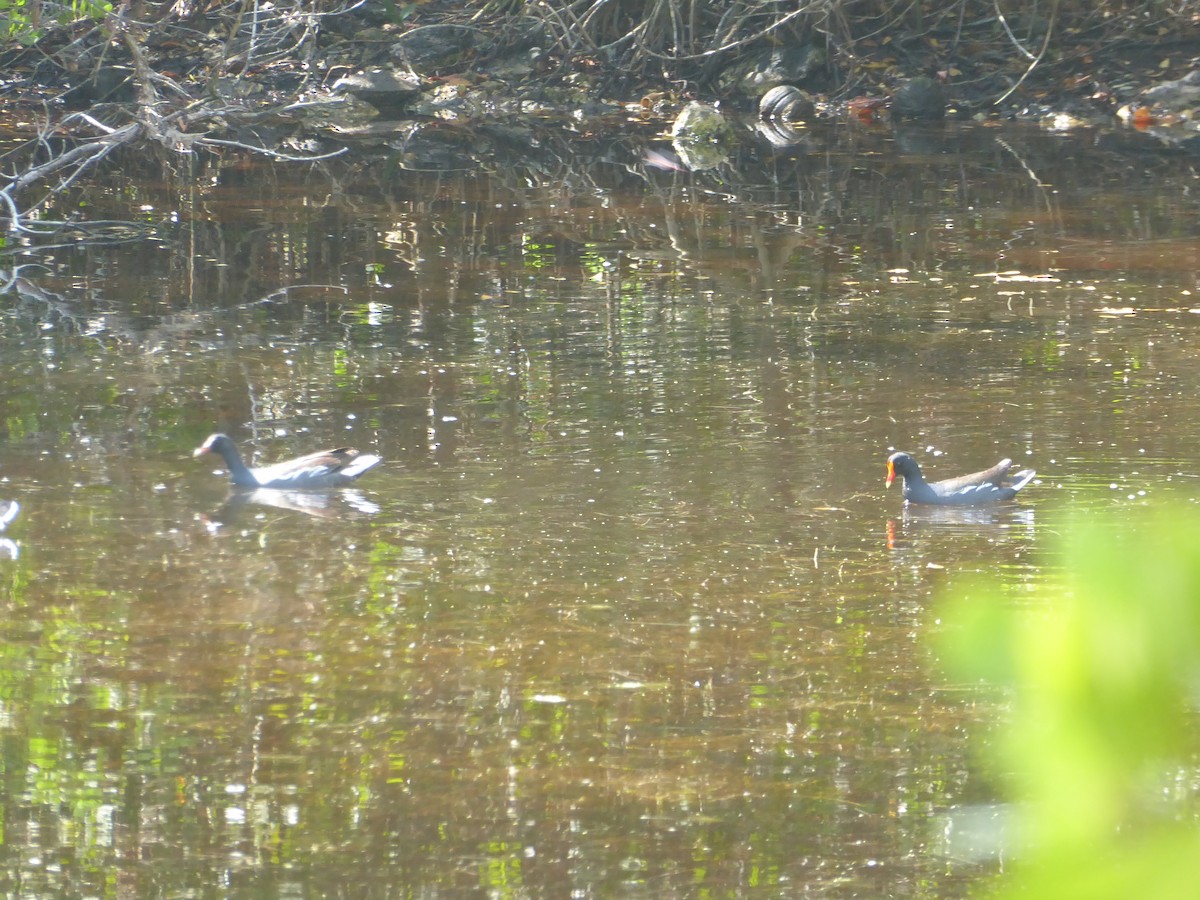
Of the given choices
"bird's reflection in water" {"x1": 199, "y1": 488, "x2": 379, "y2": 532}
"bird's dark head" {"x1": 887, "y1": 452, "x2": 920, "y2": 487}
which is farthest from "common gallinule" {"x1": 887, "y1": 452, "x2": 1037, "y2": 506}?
"bird's reflection in water" {"x1": 199, "y1": 488, "x2": 379, "y2": 532}

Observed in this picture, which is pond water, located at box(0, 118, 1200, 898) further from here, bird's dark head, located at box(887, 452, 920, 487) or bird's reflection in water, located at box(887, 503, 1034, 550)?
bird's dark head, located at box(887, 452, 920, 487)

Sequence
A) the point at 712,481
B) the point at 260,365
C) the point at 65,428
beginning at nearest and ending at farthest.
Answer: the point at 712,481, the point at 65,428, the point at 260,365

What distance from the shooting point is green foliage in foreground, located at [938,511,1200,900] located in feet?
3.09

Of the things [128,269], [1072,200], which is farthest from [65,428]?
[1072,200]

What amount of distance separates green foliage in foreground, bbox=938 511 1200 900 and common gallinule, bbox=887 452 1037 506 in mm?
6028

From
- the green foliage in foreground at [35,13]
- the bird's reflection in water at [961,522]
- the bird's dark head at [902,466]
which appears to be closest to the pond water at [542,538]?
the bird's reflection in water at [961,522]

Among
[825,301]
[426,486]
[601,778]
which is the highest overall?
[825,301]

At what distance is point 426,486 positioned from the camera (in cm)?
732

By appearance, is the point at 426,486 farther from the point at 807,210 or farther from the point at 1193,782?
the point at 807,210

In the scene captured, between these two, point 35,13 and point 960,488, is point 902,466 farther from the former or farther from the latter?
point 35,13

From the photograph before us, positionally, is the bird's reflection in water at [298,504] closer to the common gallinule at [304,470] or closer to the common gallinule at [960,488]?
the common gallinule at [304,470]

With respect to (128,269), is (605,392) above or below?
below

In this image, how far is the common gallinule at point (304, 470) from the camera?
23.5 feet

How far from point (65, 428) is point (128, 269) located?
415 centimetres
